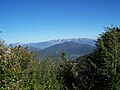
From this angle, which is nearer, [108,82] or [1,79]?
[1,79]

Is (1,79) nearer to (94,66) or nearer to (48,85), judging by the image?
(48,85)

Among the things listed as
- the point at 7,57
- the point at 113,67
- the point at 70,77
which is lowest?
the point at 70,77

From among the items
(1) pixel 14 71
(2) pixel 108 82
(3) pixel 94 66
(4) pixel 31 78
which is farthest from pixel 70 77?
(1) pixel 14 71

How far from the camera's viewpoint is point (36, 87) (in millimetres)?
25078

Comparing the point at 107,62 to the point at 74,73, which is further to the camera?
the point at 74,73

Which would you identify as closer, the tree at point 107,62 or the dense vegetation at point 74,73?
the dense vegetation at point 74,73

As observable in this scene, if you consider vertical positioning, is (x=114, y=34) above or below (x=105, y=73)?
above

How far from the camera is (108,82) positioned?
30.8 m

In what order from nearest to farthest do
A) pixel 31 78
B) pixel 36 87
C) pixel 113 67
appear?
pixel 36 87, pixel 31 78, pixel 113 67

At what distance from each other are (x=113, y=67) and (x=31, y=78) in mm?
9463

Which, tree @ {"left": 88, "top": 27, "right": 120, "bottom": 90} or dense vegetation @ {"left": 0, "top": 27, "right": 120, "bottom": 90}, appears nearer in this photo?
dense vegetation @ {"left": 0, "top": 27, "right": 120, "bottom": 90}

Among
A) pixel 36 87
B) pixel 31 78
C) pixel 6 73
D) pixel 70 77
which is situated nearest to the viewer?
pixel 6 73

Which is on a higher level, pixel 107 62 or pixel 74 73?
pixel 107 62

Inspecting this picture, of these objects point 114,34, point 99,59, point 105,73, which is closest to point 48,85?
point 105,73
